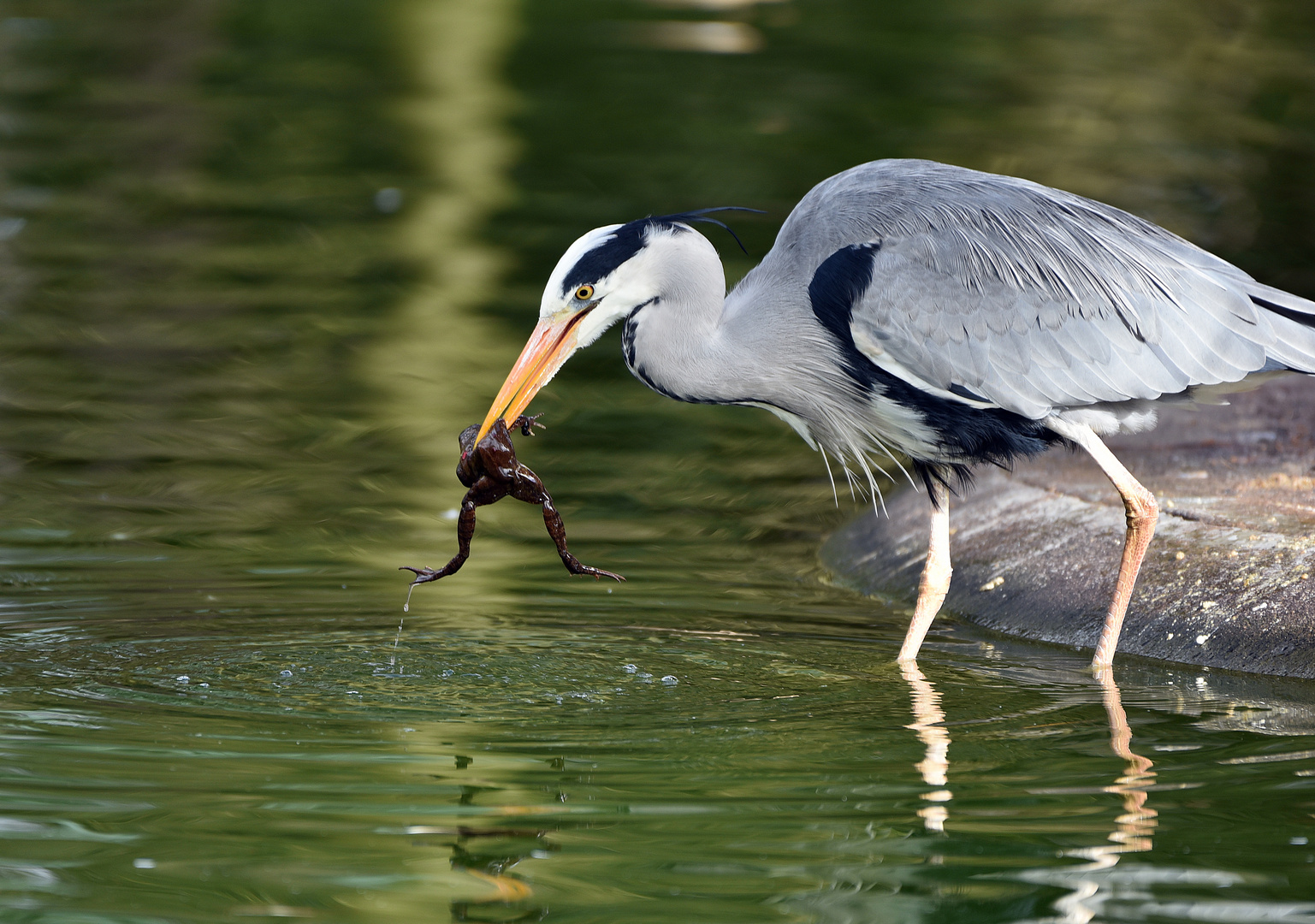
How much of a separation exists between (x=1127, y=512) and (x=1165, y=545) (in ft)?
2.50

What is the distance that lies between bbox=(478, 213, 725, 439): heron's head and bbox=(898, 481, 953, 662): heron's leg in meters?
1.54

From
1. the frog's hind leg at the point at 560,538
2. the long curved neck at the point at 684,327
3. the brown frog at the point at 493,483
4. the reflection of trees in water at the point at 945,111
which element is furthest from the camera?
the reflection of trees in water at the point at 945,111

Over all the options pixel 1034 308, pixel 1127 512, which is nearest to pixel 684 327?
pixel 1034 308

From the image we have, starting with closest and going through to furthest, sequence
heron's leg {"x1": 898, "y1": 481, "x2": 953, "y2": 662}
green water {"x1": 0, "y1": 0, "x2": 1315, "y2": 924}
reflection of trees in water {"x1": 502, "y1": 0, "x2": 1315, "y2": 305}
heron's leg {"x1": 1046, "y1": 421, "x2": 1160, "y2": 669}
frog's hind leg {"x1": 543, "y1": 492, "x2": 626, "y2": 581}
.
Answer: green water {"x1": 0, "y1": 0, "x2": 1315, "y2": 924} < frog's hind leg {"x1": 543, "y1": 492, "x2": 626, "y2": 581} < heron's leg {"x1": 1046, "y1": 421, "x2": 1160, "y2": 669} < heron's leg {"x1": 898, "y1": 481, "x2": 953, "y2": 662} < reflection of trees in water {"x1": 502, "y1": 0, "x2": 1315, "y2": 305}

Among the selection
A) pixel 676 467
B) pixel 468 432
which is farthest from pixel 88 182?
pixel 468 432

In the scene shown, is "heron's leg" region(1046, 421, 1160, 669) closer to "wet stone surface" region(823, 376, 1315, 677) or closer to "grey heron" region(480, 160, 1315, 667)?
"grey heron" region(480, 160, 1315, 667)

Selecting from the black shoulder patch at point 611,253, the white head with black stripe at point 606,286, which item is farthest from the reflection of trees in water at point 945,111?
the black shoulder patch at point 611,253

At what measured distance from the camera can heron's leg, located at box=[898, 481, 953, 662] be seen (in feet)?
25.3

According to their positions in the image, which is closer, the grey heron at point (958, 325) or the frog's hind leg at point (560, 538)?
the frog's hind leg at point (560, 538)

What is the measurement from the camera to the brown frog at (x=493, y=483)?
7.11 m

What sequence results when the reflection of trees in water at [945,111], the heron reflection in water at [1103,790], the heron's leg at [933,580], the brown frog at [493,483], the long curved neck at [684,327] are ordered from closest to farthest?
the heron reflection in water at [1103,790] → the brown frog at [493,483] → the long curved neck at [684,327] → the heron's leg at [933,580] → the reflection of trees in water at [945,111]

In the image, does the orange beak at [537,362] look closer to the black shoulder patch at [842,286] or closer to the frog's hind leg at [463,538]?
the frog's hind leg at [463,538]

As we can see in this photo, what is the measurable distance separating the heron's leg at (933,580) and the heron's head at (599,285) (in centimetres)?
154

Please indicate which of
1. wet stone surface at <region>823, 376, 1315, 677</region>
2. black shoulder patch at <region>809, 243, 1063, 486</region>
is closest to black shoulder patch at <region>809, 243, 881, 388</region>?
black shoulder patch at <region>809, 243, 1063, 486</region>
